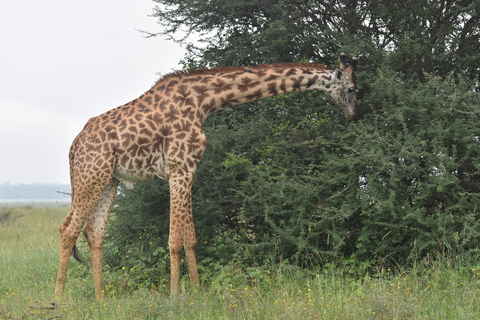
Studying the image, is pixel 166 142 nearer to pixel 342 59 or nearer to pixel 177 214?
pixel 177 214

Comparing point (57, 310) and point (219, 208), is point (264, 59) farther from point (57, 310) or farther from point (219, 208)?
point (57, 310)

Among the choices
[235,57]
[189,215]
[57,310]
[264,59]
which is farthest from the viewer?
[235,57]

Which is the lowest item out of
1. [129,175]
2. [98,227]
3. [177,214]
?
[98,227]

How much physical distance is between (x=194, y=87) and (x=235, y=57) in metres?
3.69

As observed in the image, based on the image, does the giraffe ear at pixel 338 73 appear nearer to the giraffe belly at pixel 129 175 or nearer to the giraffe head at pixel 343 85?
the giraffe head at pixel 343 85

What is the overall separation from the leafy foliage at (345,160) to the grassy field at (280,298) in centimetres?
45

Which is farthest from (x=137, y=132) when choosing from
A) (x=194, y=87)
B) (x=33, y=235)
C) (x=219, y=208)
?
(x=33, y=235)

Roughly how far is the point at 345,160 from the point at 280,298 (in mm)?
2731

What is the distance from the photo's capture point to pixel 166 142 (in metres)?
6.07

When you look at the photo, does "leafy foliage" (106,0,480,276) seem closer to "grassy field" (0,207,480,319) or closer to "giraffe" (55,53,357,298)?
"grassy field" (0,207,480,319)

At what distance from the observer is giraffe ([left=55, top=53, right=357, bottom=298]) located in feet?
19.5

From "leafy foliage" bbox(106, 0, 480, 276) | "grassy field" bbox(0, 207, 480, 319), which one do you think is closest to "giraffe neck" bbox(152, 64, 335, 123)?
"leafy foliage" bbox(106, 0, 480, 276)

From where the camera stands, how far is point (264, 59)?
361 inches

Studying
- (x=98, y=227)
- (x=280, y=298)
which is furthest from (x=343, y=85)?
(x=98, y=227)
